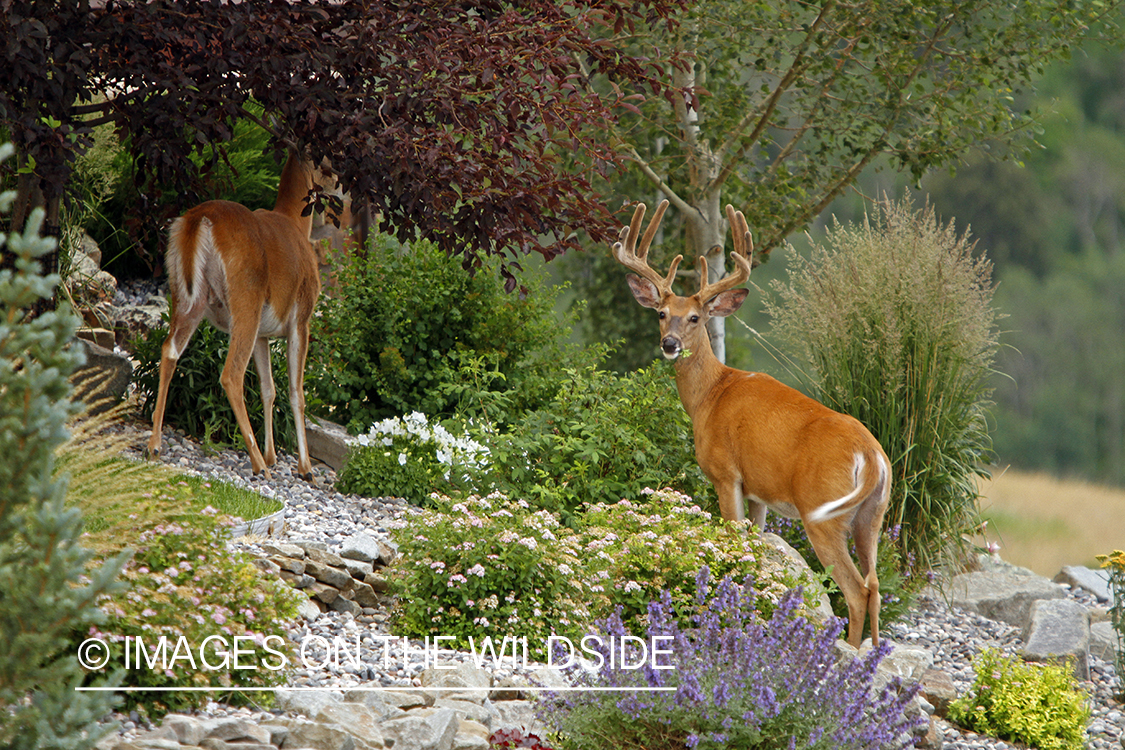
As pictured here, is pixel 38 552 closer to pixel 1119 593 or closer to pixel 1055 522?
pixel 1119 593

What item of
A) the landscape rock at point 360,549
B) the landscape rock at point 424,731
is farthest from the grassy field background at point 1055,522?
the landscape rock at point 424,731

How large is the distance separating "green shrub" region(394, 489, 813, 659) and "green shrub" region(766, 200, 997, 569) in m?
1.62

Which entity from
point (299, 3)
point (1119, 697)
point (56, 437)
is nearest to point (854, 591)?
point (1119, 697)

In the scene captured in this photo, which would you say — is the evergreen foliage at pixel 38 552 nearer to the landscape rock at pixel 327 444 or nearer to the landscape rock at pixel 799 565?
the landscape rock at pixel 799 565

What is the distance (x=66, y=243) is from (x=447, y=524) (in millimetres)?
4454

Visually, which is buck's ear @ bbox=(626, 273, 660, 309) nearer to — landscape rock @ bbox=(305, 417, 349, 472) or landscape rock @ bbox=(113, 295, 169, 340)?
landscape rock @ bbox=(305, 417, 349, 472)

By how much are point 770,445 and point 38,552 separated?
12.0ft

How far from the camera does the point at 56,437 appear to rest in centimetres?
247

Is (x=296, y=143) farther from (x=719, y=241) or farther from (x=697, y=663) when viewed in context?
(x=719, y=241)

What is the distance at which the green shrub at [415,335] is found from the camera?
783 centimetres

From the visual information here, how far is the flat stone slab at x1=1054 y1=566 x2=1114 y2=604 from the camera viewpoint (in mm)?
8984

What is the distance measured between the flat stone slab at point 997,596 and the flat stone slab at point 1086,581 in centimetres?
140

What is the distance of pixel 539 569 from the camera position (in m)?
4.74

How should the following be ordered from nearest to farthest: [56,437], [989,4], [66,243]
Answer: [56,437]
[66,243]
[989,4]
